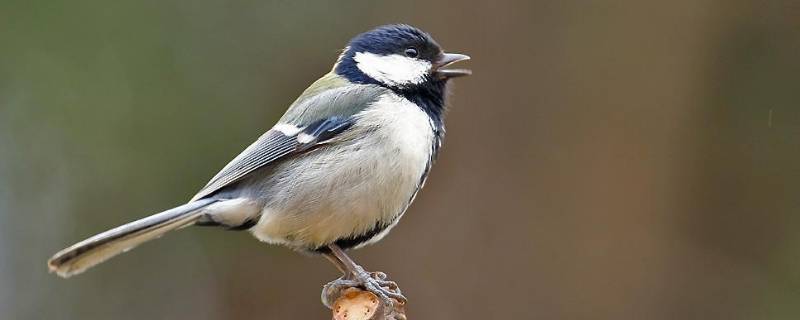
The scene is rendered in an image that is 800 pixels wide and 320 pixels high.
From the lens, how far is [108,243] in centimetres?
225

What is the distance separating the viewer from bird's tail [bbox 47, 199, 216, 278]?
2205 mm

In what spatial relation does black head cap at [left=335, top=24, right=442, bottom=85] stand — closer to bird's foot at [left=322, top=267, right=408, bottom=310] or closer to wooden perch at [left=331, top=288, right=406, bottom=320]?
bird's foot at [left=322, top=267, right=408, bottom=310]

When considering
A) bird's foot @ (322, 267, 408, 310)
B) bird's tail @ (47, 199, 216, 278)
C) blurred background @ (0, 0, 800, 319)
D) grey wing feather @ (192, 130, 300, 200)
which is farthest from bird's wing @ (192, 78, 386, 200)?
blurred background @ (0, 0, 800, 319)

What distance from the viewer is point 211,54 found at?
16.6 ft

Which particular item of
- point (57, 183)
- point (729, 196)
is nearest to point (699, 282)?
point (729, 196)

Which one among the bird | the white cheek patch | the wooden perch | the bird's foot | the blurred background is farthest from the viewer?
the blurred background

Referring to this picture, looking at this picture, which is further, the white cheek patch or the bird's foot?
the white cheek patch

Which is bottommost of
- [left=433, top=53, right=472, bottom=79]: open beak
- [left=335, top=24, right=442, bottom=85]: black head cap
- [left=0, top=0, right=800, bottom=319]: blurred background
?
[left=0, top=0, right=800, bottom=319]: blurred background

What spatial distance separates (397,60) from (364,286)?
79cm

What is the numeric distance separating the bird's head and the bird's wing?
0.09 m

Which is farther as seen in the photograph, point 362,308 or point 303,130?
point 303,130

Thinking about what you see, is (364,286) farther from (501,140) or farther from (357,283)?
(501,140)

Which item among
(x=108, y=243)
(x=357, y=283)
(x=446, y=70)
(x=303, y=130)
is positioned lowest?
(x=357, y=283)

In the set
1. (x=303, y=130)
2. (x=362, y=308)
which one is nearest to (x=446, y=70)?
(x=303, y=130)
